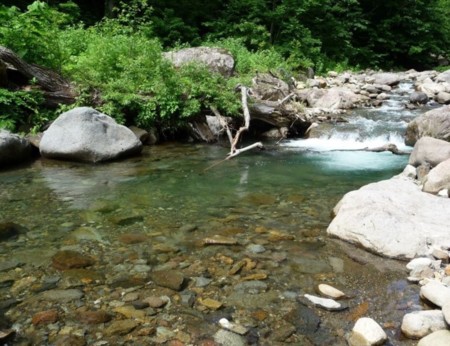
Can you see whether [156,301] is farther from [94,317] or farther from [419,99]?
[419,99]

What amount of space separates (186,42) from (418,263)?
15.6 m

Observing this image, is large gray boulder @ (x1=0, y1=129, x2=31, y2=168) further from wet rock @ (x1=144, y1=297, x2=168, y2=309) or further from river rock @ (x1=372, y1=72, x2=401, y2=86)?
river rock @ (x1=372, y1=72, x2=401, y2=86)

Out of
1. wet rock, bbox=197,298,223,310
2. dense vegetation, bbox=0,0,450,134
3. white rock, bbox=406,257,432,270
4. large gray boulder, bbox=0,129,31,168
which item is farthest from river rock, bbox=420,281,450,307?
large gray boulder, bbox=0,129,31,168

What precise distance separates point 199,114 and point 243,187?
12.7ft

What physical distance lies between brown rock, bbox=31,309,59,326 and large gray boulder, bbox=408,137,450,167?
624 cm

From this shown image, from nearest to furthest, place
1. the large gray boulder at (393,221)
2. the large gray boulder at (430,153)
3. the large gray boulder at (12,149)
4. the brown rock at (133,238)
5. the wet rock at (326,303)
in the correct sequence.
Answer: the wet rock at (326,303) → the large gray boulder at (393,221) → the brown rock at (133,238) → the large gray boulder at (430,153) → the large gray boulder at (12,149)

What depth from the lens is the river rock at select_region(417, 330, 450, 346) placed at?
2.95 m

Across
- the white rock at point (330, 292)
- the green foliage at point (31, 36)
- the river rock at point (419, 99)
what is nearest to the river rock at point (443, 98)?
the river rock at point (419, 99)

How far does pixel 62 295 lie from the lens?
3.75 meters

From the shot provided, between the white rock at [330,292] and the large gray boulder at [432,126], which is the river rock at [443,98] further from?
the white rock at [330,292]

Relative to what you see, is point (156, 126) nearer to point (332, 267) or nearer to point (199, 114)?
point (199, 114)

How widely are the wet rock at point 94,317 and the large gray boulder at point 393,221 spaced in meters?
2.78

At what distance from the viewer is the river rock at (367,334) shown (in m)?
3.14

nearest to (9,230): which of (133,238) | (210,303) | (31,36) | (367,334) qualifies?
(133,238)
